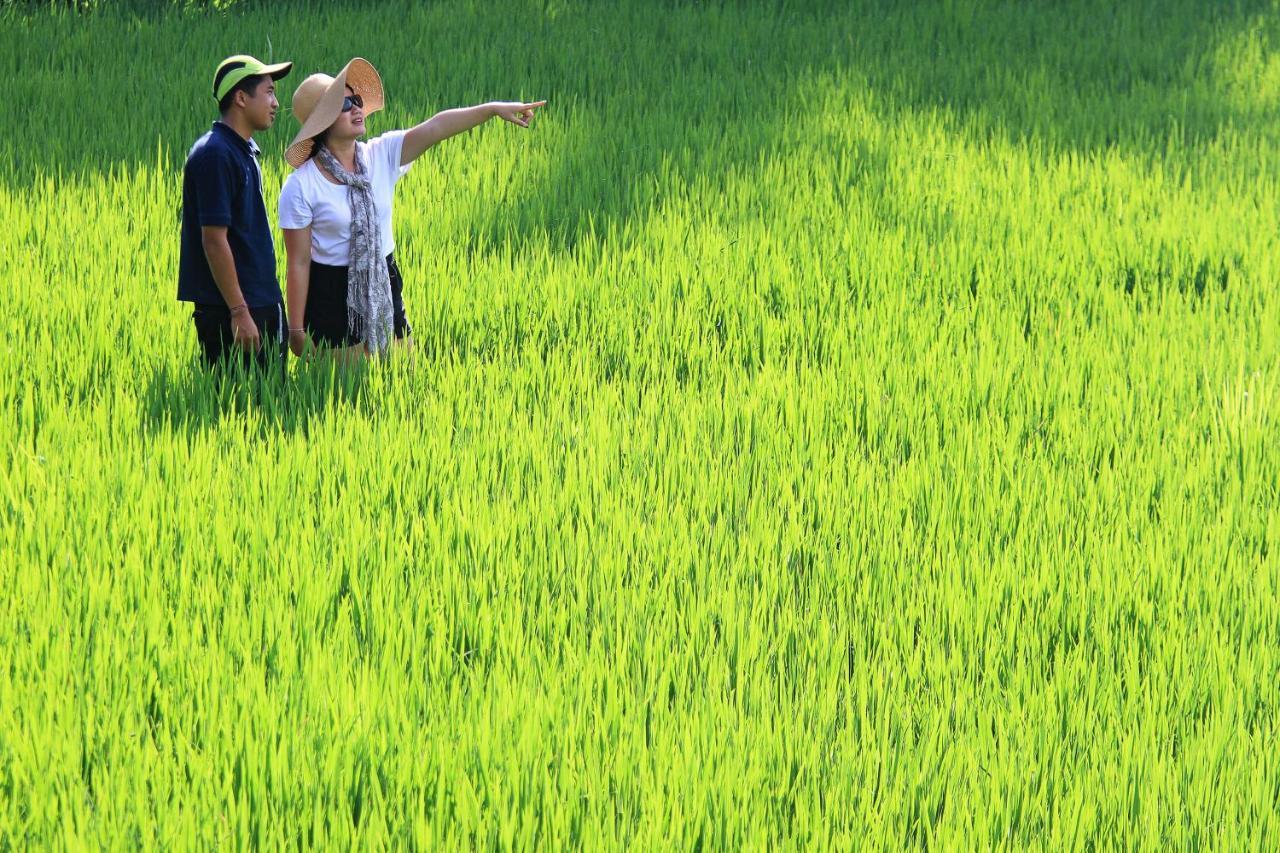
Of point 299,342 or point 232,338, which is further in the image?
point 299,342

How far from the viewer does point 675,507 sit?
128 inches

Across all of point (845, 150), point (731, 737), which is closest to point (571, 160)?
point (845, 150)

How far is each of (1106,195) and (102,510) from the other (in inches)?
191

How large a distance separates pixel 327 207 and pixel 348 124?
0.87 ft

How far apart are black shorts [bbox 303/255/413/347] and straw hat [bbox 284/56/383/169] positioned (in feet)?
1.16

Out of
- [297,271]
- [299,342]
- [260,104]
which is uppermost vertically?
[260,104]

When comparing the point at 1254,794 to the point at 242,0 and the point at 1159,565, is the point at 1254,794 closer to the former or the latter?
the point at 1159,565

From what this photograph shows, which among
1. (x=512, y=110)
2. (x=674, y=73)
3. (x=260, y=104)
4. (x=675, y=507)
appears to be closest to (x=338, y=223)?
(x=260, y=104)

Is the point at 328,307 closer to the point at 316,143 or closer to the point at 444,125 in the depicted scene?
the point at 316,143

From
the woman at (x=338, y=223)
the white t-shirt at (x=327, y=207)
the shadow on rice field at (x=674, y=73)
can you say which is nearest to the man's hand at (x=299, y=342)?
the woman at (x=338, y=223)

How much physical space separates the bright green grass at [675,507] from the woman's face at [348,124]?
750 millimetres

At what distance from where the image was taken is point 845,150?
645 cm

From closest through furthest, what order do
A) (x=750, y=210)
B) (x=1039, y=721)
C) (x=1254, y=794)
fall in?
(x=1254, y=794) → (x=1039, y=721) → (x=750, y=210)

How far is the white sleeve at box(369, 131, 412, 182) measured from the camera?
407 cm
